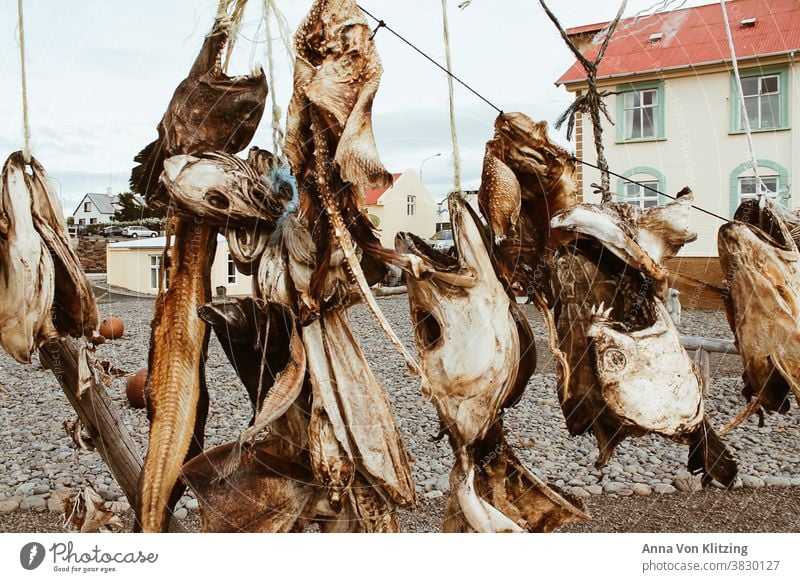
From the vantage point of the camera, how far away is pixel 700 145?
115cm

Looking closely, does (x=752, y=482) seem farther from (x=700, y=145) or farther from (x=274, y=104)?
(x=274, y=104)

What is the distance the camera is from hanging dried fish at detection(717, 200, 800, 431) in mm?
1071

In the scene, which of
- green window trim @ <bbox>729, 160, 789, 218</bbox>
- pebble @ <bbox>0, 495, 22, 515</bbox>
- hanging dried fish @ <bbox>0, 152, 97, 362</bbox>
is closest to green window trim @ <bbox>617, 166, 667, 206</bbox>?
green window trim @ <bbox>729, 160, 789, 218</bbox>

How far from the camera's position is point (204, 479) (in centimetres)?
104

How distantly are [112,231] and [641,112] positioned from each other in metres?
0.88

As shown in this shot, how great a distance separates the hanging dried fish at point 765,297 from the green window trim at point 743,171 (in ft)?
0.23

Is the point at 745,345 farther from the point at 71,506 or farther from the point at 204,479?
the point at 71,506

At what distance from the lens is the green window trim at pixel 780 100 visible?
3.73 feet

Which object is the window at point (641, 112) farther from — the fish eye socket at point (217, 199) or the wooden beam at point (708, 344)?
the fish eye socket at point (217, 199)

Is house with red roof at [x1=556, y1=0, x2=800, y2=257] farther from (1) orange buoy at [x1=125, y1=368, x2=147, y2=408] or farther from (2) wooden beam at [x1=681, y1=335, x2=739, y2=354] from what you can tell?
(1) orange buoy at [x1=125, y1=368, x2=147, y2=408]

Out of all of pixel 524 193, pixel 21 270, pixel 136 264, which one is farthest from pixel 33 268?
pixel 524 193

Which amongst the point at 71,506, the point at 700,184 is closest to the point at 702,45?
the point at 700,184

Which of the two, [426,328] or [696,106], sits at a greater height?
[696,106]
